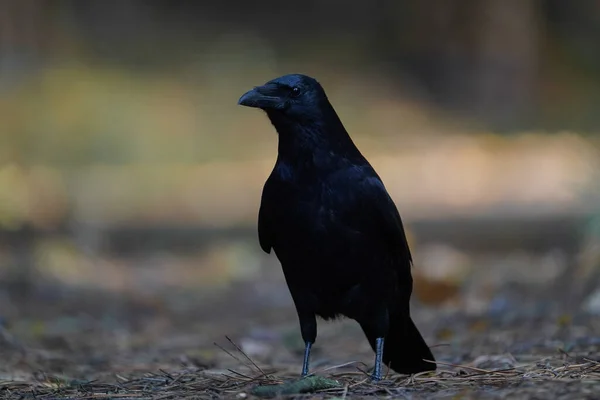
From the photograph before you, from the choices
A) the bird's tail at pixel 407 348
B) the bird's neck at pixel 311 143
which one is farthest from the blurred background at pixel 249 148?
the bird's neck at pixel 311 143

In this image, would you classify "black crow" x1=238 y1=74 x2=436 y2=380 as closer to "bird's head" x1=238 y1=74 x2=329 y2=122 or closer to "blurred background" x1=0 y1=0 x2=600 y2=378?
"bird's head" x1=238 y1=74 x2=329 y2=122

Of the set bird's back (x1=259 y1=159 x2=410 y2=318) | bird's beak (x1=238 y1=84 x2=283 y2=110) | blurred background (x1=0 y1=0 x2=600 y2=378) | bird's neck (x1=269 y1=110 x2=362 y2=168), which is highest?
blurred background (x1=0 y1=0 x2=600 y2=378)

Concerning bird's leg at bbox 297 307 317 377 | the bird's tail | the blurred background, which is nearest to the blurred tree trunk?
the blurred background

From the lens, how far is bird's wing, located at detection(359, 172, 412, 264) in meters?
4.38

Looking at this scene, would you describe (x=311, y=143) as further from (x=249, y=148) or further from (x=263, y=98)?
(x=249, y=148)

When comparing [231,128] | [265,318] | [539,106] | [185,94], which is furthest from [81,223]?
[539,106]

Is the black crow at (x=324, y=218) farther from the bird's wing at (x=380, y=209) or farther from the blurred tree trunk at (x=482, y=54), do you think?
A: the blurred tree trunk at (x=482, y=54)

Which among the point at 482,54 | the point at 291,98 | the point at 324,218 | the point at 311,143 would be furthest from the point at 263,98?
the point at 482,54

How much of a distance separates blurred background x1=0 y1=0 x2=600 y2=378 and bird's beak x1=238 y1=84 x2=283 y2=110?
269cm

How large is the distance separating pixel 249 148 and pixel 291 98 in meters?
12.4

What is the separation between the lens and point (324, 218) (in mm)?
4281

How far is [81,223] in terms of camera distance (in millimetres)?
10344

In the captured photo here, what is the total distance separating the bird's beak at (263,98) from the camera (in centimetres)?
434

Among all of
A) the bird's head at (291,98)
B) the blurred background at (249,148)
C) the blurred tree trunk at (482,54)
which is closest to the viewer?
the bird's head at (291,98)
